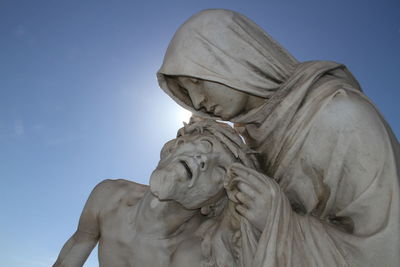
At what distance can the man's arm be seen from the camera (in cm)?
264

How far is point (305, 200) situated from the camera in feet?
8.35

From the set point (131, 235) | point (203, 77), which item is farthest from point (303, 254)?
point (203, 77)

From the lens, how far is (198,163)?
7.82ft

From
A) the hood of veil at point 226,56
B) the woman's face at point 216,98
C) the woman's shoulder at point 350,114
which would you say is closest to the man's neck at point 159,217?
the woman's face at point 216,98

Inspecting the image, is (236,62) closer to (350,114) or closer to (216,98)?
(216,98)

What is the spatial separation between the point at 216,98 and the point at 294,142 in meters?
0.56

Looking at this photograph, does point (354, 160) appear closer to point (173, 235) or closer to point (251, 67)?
point (251, 67)

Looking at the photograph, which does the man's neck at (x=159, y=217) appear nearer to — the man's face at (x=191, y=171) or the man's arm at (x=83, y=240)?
the man's face at (x=191, y=171)

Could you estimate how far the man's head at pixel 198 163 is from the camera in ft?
7.53

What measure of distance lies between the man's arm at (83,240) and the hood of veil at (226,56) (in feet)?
3.34

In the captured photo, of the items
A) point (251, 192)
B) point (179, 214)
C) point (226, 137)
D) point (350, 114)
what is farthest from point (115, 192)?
point (350, 114)

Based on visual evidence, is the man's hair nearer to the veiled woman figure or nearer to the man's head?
the man's head

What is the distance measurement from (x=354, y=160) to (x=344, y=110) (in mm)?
293

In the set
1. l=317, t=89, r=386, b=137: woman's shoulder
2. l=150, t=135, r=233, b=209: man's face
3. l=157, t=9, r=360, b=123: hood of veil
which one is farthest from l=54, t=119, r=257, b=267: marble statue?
l=317, t=89, r=386, b=137: woman's shoulder
